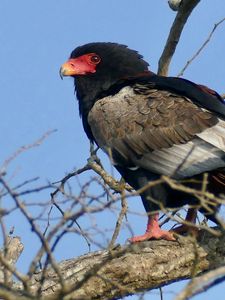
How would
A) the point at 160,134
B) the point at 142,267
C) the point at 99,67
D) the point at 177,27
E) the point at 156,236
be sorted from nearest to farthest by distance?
the point at 142,267 < the point at 156,236 < the point at 160,134 < the point at 177,27 < the point at 99,67

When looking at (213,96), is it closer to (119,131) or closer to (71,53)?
(119,131)

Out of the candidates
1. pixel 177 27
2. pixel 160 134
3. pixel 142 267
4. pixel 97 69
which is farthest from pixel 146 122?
pixel 142 267

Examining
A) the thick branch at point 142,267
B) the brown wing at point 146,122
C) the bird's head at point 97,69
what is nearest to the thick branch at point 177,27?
the brown wing at point 146,122

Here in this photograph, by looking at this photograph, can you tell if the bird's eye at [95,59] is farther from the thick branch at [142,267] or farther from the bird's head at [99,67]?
the thick branch at [142,267]

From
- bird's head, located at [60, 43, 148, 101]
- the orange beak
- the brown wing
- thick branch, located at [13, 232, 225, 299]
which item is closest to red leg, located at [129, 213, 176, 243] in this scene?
thick branch, located at [13, 232, 225, 299]

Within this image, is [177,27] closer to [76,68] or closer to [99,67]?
[99,67]

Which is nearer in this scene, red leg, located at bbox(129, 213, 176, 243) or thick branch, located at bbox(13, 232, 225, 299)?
thick branch, located at bbox(13, 232, 225, 299)

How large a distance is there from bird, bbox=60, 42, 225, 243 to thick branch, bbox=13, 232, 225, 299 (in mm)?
340

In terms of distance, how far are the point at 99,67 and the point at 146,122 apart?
54.1 inches

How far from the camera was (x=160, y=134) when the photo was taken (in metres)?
7.13

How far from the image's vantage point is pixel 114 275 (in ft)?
19.7

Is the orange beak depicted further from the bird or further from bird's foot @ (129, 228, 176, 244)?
bird's foot @ (129, 228, 176, 244)

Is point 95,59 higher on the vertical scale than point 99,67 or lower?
higher

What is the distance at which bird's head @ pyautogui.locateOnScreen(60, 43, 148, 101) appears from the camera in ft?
26.7
